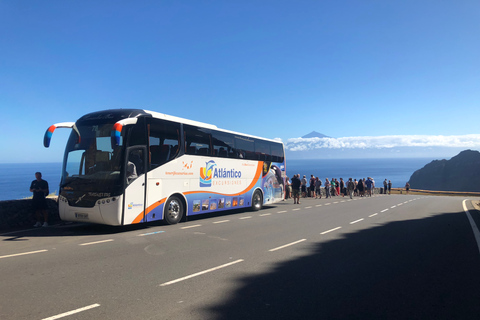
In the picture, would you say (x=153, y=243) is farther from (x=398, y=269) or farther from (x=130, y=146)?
(x=398, y=269)

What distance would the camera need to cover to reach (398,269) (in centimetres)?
639

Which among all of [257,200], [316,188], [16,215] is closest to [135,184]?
[16,215]

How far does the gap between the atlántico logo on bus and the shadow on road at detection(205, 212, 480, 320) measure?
5929 mm

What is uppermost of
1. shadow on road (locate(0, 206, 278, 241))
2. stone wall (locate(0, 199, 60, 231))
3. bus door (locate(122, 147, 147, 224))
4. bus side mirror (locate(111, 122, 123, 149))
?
bus side mirror (locate(111, 122, 123, 149))

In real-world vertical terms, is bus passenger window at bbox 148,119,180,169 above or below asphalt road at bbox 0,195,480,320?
above

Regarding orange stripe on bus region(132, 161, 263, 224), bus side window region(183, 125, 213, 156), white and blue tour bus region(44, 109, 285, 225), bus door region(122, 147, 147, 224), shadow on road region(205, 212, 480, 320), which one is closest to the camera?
shadow on road region(205, 212, 480, 320)

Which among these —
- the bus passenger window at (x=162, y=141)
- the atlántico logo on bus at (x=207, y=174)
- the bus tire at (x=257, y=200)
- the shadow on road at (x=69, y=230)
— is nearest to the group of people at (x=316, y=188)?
the bus tire at (x=257, y=200)

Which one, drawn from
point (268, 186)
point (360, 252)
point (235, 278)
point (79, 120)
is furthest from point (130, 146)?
point (268, 186)

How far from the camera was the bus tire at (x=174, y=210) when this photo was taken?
1168 centimetres

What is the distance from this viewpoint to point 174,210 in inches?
475

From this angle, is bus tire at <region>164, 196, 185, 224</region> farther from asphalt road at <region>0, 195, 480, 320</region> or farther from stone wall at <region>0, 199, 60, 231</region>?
stone wall at <region>0, 199, 60, 231</region>

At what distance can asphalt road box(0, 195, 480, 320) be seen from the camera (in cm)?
435

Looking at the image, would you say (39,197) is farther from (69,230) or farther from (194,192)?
(194,192)

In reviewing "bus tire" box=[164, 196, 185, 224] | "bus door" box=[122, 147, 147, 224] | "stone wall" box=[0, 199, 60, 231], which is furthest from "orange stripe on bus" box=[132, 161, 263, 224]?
"stone wall" box=[0, 199, 60, 231]
